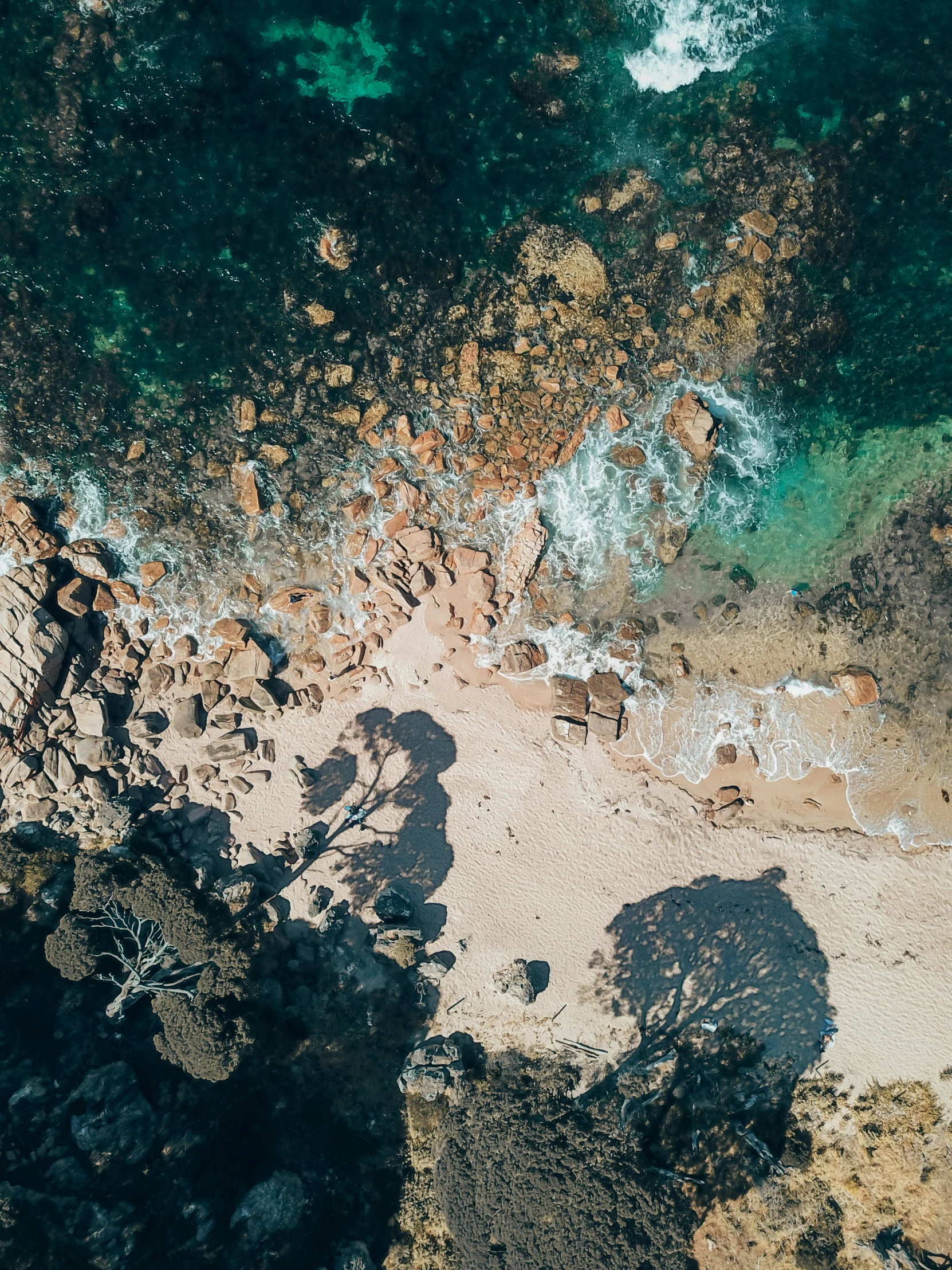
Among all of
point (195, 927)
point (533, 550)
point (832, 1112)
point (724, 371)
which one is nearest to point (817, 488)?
point (724, 371)

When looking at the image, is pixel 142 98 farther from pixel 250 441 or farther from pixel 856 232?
pixel 856 232

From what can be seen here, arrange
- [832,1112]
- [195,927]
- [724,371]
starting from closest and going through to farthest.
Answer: [195,927], [832,1112], [724,371]

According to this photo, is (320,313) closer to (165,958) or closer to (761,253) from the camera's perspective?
(761,253)

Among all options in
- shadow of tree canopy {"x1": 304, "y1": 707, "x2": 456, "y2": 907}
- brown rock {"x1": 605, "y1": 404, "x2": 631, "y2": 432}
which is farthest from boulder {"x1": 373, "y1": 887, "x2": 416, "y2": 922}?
brown rock {"x1": 605, "y1": 404, "x2": 631, "y2": 432}

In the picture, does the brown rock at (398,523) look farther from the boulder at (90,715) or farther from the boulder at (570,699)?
the boulder at (90,715)

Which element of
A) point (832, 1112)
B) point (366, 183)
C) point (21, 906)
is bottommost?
point (21, 906)

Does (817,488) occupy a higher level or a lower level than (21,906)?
higher

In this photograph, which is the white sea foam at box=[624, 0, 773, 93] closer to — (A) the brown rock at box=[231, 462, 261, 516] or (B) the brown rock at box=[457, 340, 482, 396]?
(B) the brown rock at box=[457, 340, 482, 396]
